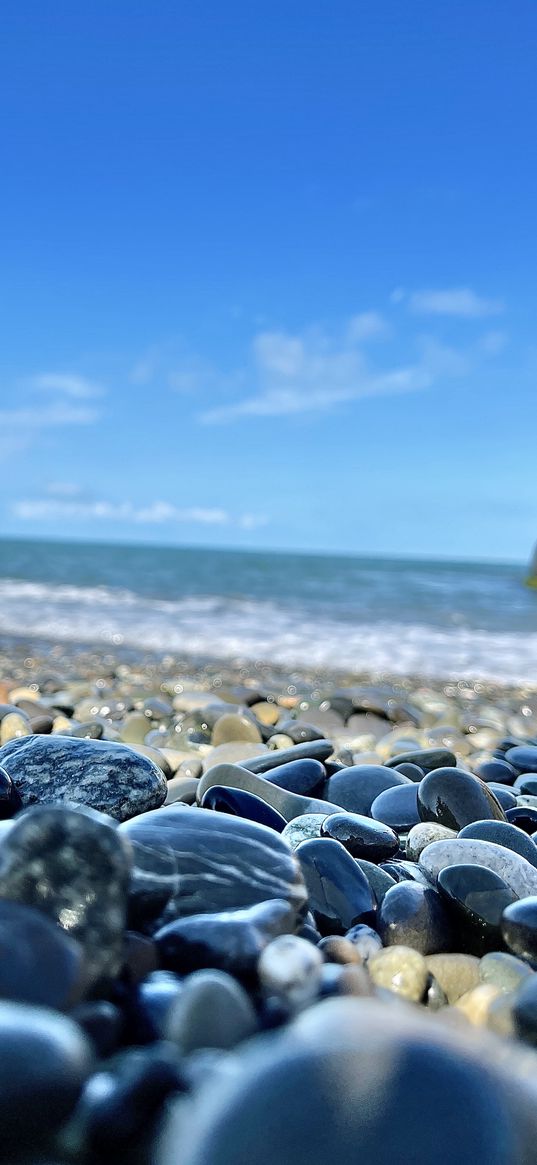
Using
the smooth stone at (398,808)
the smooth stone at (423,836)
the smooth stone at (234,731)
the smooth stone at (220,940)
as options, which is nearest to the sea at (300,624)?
the smooth stone at (234,731)

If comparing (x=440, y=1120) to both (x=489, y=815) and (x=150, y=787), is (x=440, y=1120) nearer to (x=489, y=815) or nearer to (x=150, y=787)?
(x=150, y=787)

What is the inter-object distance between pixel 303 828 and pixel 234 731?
2020mm

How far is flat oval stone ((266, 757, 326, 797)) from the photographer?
2.67 m

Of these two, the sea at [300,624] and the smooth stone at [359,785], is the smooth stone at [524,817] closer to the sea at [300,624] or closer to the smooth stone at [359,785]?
the smooth stone at [359,785]

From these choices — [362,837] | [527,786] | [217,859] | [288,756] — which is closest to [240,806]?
[362,837]

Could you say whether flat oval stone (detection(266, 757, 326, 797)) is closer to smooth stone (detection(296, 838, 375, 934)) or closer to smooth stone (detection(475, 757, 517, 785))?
smooth stone (detection(296, 838, 375, 934))

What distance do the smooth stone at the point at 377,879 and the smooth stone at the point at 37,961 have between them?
78cm

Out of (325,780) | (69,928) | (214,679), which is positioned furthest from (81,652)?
(69,928)

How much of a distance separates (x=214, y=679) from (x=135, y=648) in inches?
98.7

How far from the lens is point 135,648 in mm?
9531

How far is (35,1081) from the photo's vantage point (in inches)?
38.4

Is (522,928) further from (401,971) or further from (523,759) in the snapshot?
(523,759)

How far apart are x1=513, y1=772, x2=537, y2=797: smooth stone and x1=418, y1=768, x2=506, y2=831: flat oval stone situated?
35.6 inches

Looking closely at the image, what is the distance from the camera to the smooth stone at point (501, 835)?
2070 mm
